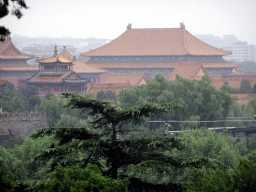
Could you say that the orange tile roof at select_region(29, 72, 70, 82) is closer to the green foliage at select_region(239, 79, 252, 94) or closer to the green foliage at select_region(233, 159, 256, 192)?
the green foliage at select_region(239, 79, 252, 94)

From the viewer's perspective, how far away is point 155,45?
221 feet

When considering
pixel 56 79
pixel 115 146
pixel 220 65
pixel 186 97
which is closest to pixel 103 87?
pixel 56 79

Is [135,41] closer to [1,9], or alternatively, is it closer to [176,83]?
[176,83]

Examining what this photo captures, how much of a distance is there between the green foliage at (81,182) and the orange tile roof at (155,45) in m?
58.1

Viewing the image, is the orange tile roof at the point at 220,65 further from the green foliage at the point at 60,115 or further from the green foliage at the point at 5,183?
the green foliage at the point at 5,183

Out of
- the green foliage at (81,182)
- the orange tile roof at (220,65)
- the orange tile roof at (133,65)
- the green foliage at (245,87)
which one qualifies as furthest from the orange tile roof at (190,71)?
the green foliage at (81,182)

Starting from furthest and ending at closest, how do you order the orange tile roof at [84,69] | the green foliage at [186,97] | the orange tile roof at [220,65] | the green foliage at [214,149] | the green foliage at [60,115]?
the orange tile roof at [220,65]
the orange tile roof at [84,69]
the green foliage at [60,115]
the green foliage at [186,97]
the green foliage at [214,149]

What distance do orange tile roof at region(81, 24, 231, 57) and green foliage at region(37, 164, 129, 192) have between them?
58.1 m

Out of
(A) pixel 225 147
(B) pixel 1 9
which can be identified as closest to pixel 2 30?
(B) pixel 1 9

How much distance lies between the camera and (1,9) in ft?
22.7

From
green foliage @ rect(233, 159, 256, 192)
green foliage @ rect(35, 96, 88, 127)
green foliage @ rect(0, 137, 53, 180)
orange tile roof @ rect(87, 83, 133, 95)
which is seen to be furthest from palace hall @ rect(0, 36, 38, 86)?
green foliage @ rect(233, 159, 256, 192)

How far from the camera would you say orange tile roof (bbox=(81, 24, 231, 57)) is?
6625cm

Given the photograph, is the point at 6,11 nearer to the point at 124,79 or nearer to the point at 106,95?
the point at 106,95

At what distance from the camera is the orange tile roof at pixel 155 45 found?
217 ft
